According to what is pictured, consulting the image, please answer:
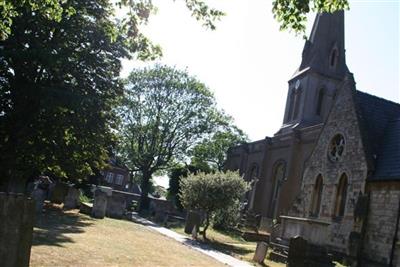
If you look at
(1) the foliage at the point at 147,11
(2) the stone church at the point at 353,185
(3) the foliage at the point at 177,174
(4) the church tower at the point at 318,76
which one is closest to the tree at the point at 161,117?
(3) the foliage at the point at 177,174

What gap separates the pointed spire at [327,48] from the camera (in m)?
42.2

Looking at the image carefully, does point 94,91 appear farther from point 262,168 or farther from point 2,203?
point 262,168

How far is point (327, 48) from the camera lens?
4297 centimetres

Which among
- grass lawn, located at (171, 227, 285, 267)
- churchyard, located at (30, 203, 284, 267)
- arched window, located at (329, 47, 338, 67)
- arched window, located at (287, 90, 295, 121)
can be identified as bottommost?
grass lawn, located at (171, 227, 285, 267)

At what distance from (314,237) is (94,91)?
1371cm

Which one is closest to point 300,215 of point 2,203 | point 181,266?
point 181,266

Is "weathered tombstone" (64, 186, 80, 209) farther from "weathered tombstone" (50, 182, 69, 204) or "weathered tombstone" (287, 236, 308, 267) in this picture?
"weathered tombstone" (287, 236, 308, 267)

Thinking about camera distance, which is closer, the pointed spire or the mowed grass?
the mowed grass

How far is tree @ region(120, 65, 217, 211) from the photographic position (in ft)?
154

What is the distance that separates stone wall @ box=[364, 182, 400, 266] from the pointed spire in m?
26.2

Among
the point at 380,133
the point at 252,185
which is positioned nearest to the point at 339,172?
the point at 380,133

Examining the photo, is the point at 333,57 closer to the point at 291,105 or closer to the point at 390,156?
the point at 291,105

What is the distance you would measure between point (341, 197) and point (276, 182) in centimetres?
2091

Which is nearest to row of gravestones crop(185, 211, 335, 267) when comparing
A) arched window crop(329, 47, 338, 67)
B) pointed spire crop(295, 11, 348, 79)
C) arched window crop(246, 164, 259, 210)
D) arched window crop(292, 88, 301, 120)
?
arched window crop(246, 164, 259, 210)
